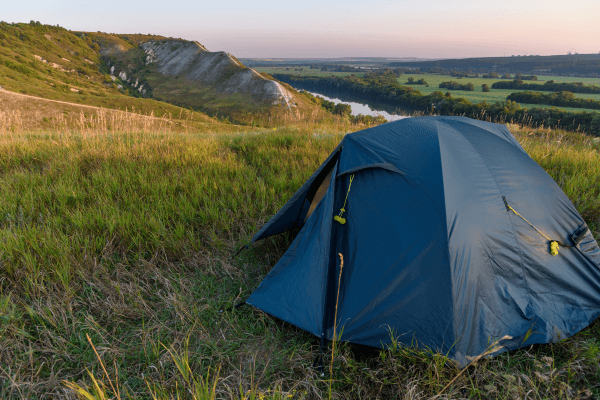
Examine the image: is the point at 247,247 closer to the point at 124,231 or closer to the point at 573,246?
the point at 124,231

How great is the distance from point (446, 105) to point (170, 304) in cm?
4100

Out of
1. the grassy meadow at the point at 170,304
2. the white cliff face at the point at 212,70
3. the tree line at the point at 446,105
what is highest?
the white cliff face at the point at 212,70

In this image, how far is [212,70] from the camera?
3654 inches

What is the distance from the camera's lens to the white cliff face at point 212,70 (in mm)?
67806

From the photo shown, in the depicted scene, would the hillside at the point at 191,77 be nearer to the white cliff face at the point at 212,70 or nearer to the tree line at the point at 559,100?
the white cliff face at the point at 212,70

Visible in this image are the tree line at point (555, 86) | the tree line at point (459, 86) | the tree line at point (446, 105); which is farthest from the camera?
the tree line at point (459, 86)

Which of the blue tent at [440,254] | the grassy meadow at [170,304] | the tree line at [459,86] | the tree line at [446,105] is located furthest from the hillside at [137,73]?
the blue tent at [440,254]

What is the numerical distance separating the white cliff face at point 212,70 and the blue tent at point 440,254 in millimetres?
58788

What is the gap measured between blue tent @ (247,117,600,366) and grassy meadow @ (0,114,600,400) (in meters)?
0.23

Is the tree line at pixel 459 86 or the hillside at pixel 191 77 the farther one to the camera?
the hillside at pixel 191 77

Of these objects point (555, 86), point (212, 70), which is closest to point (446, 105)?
point (555, 86)

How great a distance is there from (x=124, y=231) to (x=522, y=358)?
14.8ft

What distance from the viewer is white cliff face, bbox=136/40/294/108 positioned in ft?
222

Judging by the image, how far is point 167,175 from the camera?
524cm
